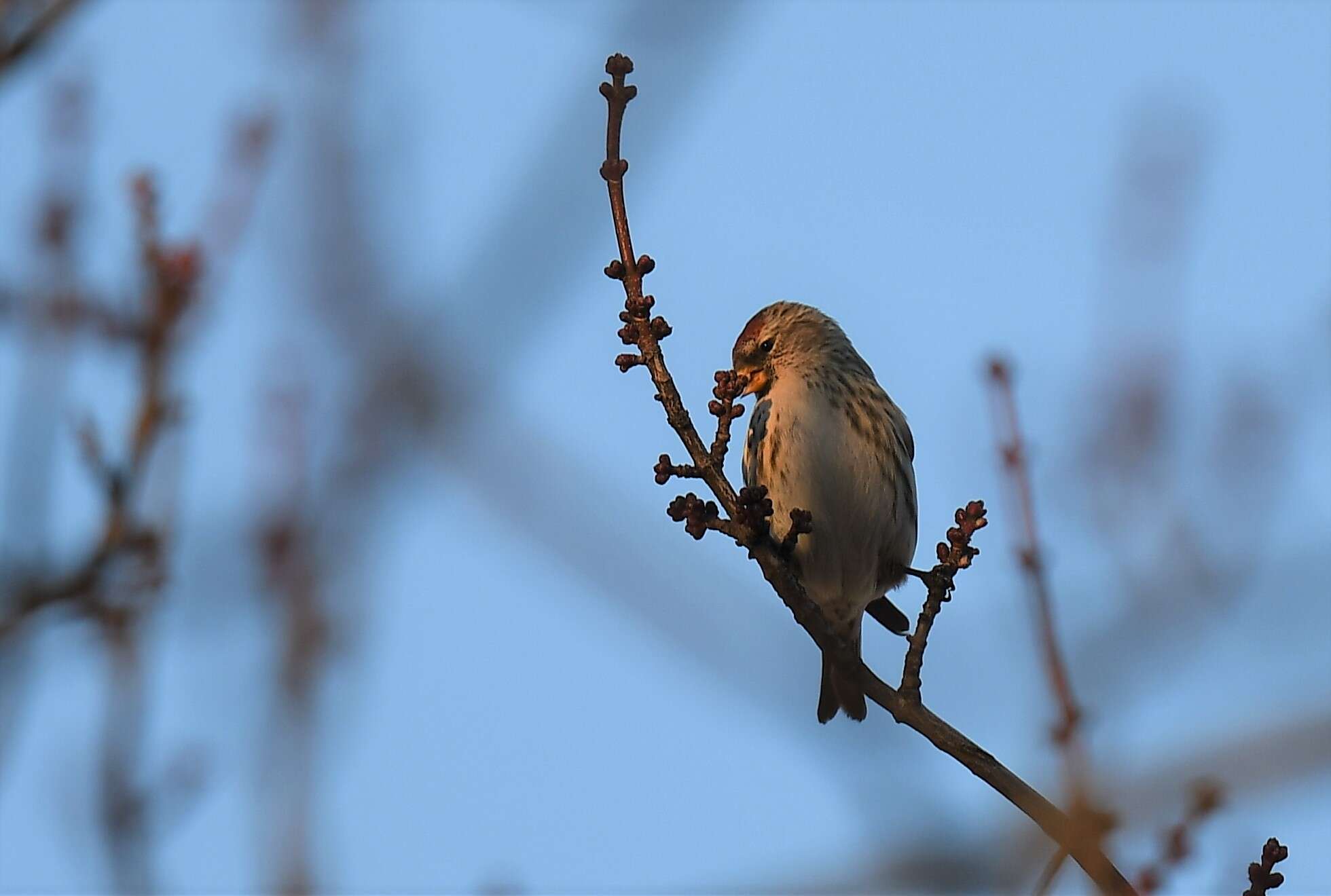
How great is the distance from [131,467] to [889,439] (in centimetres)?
332

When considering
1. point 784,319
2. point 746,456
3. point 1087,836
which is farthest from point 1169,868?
point 784,319

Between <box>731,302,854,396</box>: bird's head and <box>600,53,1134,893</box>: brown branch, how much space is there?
2.37 meters

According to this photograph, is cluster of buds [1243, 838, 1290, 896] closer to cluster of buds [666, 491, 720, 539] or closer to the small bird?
cluster of buds [666, 491, 720, 539]

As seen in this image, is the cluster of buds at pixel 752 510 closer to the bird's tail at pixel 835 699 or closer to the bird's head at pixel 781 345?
the bird's tail at pixel 835 699

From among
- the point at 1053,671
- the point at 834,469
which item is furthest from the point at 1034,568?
the point at 834,469

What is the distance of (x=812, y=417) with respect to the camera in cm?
589

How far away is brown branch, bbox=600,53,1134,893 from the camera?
3.31 meters

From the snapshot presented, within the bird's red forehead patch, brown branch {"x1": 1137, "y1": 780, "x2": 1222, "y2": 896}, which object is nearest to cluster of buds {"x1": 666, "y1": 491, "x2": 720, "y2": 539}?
brown branch {"x1": 1137, "y1": 780, "x2": 1222, "y2": 896}

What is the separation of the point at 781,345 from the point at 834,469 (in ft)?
2.65

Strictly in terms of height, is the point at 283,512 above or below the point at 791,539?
below

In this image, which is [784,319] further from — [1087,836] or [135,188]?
[1087,836]

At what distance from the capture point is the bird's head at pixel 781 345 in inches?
249

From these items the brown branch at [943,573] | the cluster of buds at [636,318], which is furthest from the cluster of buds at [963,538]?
the cluster of buds at [636,318]

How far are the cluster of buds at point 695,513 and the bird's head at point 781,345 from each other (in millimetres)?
2400
